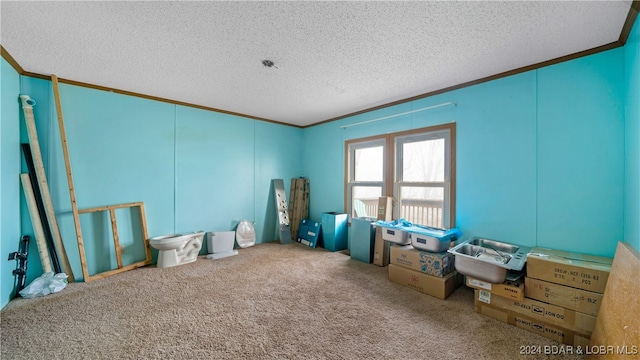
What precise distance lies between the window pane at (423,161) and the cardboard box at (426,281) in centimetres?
126

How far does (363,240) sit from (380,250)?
31 centimetres

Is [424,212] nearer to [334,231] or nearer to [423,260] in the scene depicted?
[423,260]

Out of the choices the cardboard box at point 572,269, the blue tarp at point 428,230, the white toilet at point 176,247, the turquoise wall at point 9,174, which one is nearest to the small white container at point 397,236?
the blue tarp at point 428,230

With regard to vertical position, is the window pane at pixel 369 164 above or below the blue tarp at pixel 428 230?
above

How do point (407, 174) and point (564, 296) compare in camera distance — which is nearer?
point (564, 296)

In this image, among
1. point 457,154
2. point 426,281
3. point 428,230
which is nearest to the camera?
point 426,281

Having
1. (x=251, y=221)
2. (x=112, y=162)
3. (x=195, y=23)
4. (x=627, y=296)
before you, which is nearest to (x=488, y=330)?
(x=627, y=296)

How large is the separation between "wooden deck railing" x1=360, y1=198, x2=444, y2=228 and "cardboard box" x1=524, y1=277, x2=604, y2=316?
3.89ft

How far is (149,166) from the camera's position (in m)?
3.33

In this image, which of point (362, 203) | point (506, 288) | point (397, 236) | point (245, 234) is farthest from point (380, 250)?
point (245, 234)

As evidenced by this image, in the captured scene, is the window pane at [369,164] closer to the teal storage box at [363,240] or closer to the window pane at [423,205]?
the window pane at [423,205]

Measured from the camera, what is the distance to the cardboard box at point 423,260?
8.08 feet

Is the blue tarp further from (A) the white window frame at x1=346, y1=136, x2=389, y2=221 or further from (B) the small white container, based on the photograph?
(A) the white window frame at x1=346, y1=136, x2=389, y2=221

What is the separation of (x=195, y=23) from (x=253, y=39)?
1.40 feet
